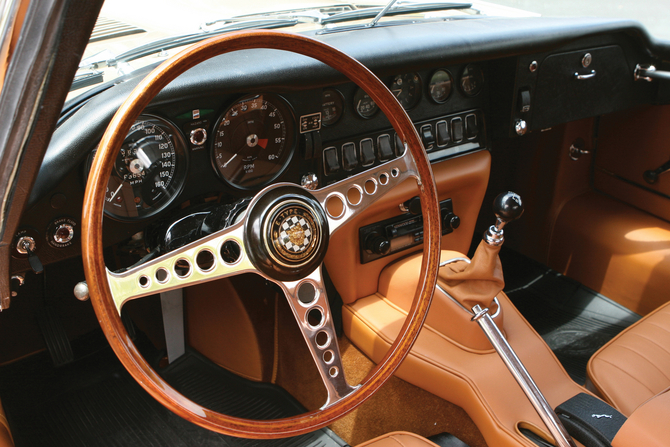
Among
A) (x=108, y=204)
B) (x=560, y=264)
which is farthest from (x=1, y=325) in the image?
(x=560, y=264)

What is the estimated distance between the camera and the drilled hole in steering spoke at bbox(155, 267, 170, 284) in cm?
101

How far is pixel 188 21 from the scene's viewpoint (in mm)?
1739

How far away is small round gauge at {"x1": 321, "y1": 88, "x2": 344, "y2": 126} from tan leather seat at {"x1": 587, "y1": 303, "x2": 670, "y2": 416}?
1.04 meters

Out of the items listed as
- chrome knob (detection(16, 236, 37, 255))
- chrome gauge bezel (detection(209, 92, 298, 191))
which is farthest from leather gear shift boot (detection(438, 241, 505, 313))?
chrome knob (detection(16, 236, 37, 255))

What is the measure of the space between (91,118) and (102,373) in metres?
1.13

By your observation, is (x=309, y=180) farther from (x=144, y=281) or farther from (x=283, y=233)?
(x=144, y=281)

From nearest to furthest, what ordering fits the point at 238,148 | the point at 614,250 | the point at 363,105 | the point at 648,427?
the point at 648,427
the point at 238,148
the point at 363,105
the point at 614,250

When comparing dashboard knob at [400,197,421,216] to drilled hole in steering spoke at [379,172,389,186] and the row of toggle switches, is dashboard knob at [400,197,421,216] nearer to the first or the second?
the row of toggle switches

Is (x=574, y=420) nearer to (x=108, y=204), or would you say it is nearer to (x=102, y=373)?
(x=108, y=204)

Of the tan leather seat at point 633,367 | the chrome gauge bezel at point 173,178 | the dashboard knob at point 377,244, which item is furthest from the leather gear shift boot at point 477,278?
the chrome gauge bezel at point 173,178

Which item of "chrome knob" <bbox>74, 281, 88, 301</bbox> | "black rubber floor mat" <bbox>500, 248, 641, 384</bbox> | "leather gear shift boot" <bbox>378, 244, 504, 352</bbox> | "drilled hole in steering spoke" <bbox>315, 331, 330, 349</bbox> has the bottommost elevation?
"black rubber floor mat" <bbox>500, 248, 641, 384</bbox>

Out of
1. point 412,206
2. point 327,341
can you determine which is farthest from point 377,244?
point 327,341

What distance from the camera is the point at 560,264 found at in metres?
2.56

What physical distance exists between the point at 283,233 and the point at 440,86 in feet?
3.49
